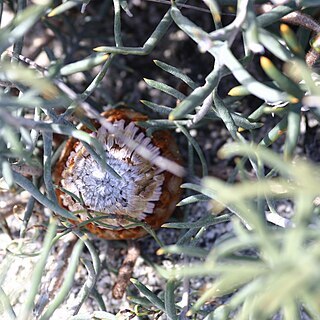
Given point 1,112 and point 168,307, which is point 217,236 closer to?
point 168,307

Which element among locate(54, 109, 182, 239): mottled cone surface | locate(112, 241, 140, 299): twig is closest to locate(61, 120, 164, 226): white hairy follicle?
locate(54, 109, 182, 239): mottled cone surface

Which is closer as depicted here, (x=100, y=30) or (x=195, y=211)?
(x=195, y=211)

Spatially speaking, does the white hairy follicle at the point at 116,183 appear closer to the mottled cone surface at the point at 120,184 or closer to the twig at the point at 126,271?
the mottled cone surface at the point at 120,184

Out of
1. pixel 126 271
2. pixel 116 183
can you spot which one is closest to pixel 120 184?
pixel 116 183

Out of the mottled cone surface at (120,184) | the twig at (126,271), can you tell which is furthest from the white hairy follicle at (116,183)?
the twig at (126,271)

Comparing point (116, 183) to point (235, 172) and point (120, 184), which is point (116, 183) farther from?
point (235, 172)

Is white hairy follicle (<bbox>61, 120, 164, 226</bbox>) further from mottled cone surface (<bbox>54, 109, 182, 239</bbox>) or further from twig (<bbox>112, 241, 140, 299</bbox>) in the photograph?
twig (<bbox>112, 241, 140, 299</bbox>)

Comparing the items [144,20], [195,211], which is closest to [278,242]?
[195,211]

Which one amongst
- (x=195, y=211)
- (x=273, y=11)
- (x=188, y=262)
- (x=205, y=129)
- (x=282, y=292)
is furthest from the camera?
(x=205, y=129)

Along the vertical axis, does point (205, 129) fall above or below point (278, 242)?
below
